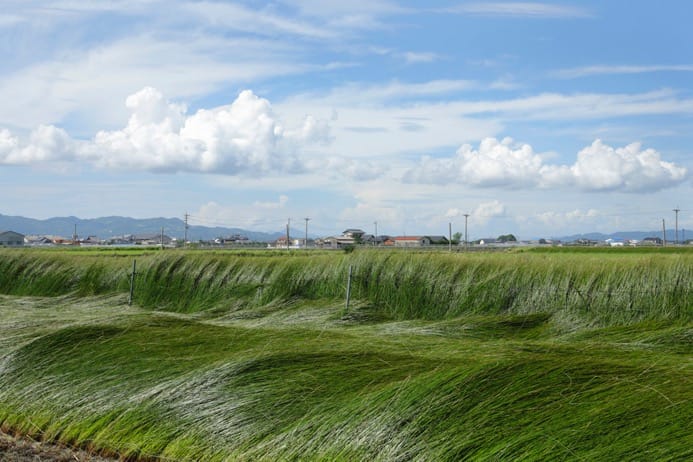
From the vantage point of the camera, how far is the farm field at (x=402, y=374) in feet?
13.4

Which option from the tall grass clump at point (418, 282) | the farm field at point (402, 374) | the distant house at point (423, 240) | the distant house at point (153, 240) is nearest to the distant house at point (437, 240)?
the distant house at point (423, 240)

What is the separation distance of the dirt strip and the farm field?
116 mm

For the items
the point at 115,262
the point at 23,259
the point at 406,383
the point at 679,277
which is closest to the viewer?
the point at 406,383

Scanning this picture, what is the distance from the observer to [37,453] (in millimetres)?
5461

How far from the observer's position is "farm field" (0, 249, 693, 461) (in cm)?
409

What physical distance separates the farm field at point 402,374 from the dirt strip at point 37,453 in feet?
0.38

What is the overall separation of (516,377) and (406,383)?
73 cm

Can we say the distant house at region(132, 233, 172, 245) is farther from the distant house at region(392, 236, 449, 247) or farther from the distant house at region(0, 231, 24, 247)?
the distant house at region(392, 236, 449, 247)

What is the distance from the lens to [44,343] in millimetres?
7191

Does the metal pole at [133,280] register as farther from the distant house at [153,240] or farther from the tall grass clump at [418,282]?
the distant house at [153,240]

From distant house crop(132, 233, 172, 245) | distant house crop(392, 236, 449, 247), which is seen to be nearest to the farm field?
distant house crop(132, 233, 172, 245)

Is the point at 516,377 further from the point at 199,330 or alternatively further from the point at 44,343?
the point at 44,343

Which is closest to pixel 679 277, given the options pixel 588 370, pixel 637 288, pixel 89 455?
pixel 637 288

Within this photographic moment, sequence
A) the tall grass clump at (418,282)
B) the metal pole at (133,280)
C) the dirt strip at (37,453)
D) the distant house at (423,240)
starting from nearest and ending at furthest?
the dirt strip at (37,453) → the tall grass clump at (418,282) → the metal pole at (133,280) → the distant house at (423,240)
